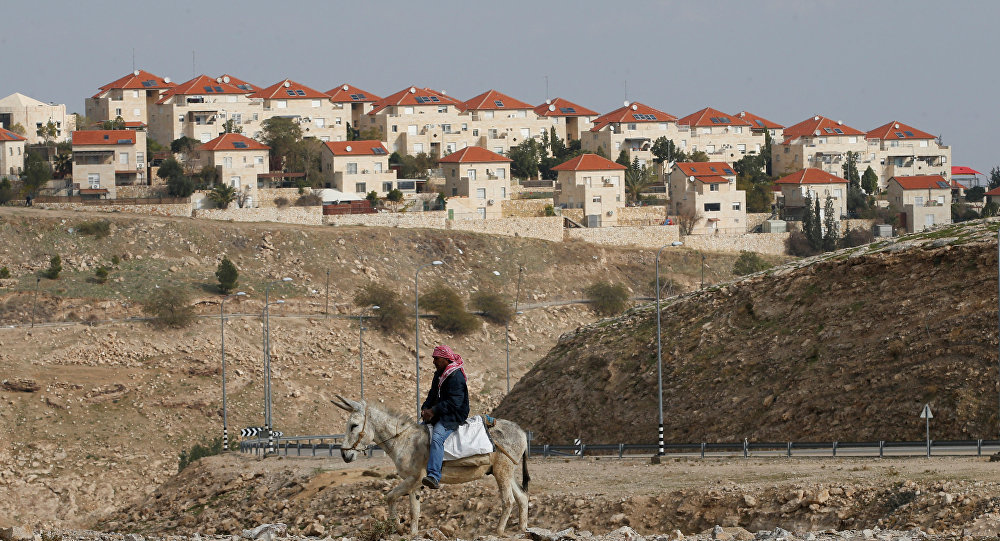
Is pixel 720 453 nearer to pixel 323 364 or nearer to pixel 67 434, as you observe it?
pixel 67 434

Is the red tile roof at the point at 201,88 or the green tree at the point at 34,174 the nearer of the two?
the green tree at the point at 34,174

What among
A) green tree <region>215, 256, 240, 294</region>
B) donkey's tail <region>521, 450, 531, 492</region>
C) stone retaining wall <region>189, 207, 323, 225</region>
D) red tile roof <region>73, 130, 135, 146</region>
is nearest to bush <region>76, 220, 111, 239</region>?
green tree <region>215, 256, 240, 294</region>

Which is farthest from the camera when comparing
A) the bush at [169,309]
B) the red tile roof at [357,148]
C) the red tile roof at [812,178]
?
the red tile roof at [812,178]

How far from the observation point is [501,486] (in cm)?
2469

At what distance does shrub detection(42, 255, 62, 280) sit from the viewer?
9106cm

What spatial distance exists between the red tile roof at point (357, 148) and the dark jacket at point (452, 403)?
96.3 m

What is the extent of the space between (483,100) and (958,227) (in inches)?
3598

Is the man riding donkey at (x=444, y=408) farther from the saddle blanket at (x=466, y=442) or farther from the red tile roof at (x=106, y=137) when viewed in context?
the red tile roof at (x=106, y=137)

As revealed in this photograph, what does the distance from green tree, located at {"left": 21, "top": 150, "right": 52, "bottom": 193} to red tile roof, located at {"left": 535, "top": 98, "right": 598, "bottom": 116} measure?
51516mm

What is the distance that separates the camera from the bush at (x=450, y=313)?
9562 cm

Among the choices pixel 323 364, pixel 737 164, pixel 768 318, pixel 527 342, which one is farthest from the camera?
pixel 737 164

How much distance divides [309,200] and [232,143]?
7546 mm

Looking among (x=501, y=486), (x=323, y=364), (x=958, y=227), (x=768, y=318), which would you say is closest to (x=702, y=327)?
(x=768, y=318)

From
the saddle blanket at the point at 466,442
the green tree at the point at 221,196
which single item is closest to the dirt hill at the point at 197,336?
the green tree at the point at 221,196
